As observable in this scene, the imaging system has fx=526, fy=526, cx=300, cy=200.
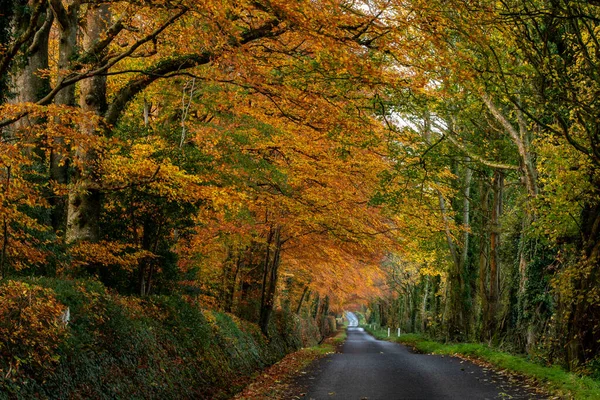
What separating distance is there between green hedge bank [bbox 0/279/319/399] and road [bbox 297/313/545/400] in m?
2.44

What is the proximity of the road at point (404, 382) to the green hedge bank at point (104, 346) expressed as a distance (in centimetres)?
244

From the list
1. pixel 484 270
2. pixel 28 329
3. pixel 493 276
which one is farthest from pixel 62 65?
pixel 484 270

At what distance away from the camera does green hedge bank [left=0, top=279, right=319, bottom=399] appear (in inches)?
245

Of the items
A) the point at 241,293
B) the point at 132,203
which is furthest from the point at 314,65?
the point at 241,293

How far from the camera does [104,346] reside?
824 cm

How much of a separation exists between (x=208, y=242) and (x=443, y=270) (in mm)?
13758

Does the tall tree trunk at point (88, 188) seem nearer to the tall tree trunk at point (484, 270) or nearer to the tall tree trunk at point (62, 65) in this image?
the tall tree trunk at point (62, 65)

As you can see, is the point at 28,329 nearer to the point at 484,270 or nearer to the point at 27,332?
the point at 27,332

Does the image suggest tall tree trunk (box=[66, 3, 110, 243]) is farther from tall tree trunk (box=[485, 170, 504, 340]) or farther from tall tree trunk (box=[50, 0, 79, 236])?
tall tree trunk (box=[485, 170, 504, 340])

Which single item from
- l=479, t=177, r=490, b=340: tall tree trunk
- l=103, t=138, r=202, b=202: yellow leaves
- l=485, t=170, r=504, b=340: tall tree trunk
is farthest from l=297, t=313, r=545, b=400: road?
l=479, t=177, r=490, b=340: tall tree trunk

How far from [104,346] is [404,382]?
6.58 metres

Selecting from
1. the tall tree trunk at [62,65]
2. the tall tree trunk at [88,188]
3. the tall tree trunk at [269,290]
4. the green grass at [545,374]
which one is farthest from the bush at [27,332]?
the tall tree trunk at [269,290]

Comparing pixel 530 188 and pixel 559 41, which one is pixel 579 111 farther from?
pixel 530 188

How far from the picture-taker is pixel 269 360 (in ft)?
66.4
